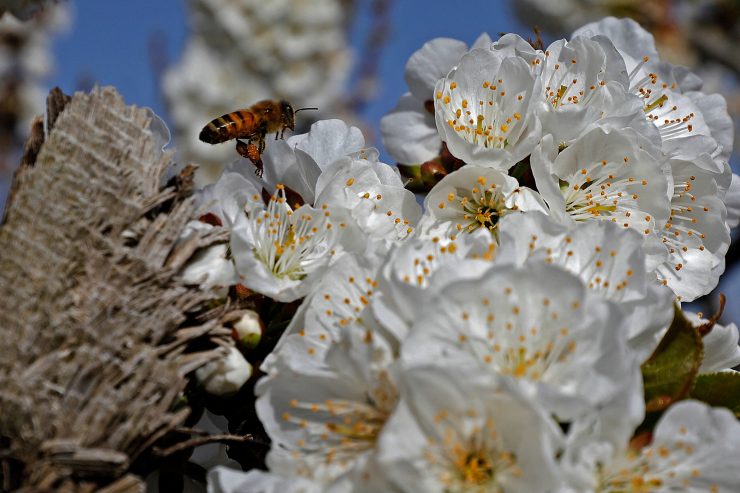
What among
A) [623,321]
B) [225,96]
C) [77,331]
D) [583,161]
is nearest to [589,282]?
[623,321]

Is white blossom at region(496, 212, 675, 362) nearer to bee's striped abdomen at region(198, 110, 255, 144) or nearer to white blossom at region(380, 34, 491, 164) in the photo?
white blossom at region(380, 34, 491, 164)

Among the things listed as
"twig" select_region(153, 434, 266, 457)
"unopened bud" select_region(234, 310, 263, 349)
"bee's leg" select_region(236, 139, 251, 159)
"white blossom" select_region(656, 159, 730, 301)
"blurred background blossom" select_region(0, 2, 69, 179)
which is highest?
"blurred background blossom" select_region(0, 2, 69, 179)

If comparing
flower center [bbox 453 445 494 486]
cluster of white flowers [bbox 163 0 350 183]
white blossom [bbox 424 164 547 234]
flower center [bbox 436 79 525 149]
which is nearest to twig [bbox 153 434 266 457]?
flower center [bbox 453 445 494 486]

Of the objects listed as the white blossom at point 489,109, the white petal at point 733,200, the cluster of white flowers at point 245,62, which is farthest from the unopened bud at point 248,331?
the cluster of white flowers at point 245,62

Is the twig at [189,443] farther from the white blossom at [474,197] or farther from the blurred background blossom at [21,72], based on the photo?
the blurred background blossom at [21,72]

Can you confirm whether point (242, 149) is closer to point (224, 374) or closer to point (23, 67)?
point (224, 374)

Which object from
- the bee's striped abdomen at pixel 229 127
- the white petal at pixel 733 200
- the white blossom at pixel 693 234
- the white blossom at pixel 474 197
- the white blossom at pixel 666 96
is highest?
the bee's striped abdomen at pixel 229 127

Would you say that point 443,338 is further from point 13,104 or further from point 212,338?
point 13,104
